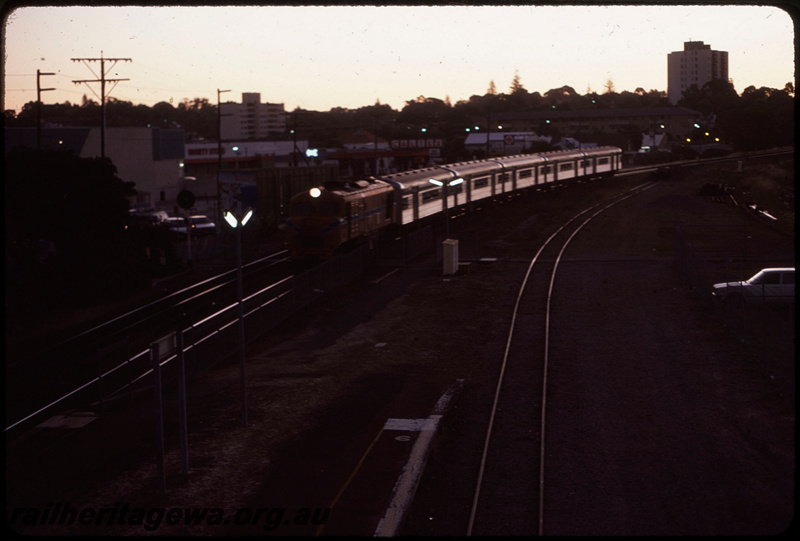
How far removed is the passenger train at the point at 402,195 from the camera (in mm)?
34594

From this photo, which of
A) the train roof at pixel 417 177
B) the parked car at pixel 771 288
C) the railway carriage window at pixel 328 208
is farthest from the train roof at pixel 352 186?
the parked car at pixel 771 288

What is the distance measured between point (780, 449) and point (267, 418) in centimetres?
1092

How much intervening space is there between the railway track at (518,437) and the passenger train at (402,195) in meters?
9.48

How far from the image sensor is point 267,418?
17469mm

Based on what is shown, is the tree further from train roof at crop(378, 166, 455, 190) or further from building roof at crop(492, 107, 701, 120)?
building roof at crop(492, 107, 701, 120)

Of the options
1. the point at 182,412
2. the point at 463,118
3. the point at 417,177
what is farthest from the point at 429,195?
the point at 463,118

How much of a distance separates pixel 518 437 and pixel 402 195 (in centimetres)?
2731

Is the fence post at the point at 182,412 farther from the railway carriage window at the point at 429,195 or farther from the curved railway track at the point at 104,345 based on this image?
the railway carriage window at the point at 429,195

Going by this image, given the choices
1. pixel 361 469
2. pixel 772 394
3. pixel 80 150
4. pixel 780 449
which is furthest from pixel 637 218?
pixel 80 150

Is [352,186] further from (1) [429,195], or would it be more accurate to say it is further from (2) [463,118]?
(2) [463,118]

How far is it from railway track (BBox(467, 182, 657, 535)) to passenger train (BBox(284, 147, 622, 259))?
31.1 ft

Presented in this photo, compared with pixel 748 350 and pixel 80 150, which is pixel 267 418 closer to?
pixel 748 350

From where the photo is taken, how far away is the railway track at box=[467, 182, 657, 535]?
42.2ft

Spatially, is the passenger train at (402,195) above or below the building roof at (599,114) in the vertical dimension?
below
